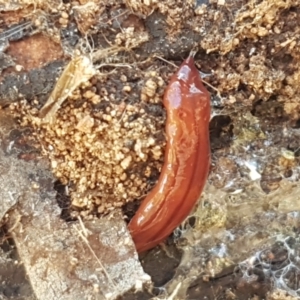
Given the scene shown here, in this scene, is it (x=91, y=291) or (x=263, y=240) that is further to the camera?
(x=263, y=240)

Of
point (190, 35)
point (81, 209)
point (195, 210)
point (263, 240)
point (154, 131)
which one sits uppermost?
point (190, 35)

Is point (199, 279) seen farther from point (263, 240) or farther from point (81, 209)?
point (81, 209)

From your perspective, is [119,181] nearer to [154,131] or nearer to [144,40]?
[154,131]

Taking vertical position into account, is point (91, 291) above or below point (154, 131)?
below

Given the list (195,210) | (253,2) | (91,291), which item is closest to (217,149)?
(195,210)

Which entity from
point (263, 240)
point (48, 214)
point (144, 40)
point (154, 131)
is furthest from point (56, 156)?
point (263, 240)

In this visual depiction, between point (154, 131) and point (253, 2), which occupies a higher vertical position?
point (253, 2)
